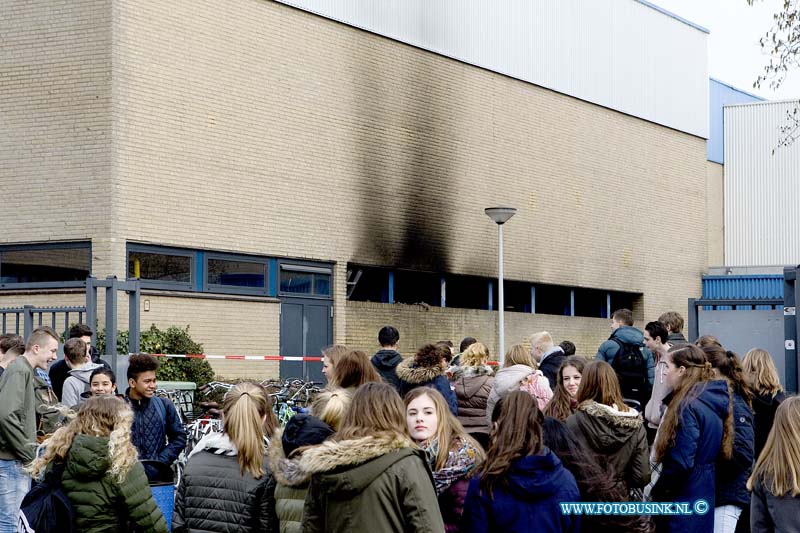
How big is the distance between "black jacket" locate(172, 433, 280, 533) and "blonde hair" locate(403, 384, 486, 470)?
0.85m

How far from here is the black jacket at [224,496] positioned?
5.84 metres

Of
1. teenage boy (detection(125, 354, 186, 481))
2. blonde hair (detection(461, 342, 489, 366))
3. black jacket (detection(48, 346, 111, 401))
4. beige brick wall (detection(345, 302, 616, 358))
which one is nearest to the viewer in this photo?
teenage boy (detection(125, 354, 186, 481))

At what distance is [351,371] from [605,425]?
2.00 metres

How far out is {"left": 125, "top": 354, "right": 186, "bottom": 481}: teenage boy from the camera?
8164 mm

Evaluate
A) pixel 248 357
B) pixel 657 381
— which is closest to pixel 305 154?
pixel 248 357

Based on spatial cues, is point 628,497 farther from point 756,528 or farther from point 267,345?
point 267,345

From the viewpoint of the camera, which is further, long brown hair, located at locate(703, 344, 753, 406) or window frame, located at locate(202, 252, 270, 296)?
window frame, located at locate(202, 252, 270, 296)

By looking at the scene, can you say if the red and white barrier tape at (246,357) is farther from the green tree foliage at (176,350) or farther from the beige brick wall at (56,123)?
the beige brick wall at (56,123)

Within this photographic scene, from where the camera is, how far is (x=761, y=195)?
3859 centimetres

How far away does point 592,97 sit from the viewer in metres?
31.7

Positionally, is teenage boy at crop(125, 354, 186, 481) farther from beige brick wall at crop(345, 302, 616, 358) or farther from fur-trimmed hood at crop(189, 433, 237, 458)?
beige brick wall at crop(345, 302, 616, 358)

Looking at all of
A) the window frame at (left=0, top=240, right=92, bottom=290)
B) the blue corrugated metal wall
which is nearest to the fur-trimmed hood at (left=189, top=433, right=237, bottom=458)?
the window frame at (left=0, top=240, right=92, bottom=290)

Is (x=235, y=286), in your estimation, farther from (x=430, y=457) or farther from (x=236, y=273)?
(x=430, y=457)

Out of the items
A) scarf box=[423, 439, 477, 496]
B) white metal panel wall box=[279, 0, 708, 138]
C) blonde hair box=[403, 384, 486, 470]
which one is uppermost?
white metal panel wall box=[279, 0, 708, 138]
